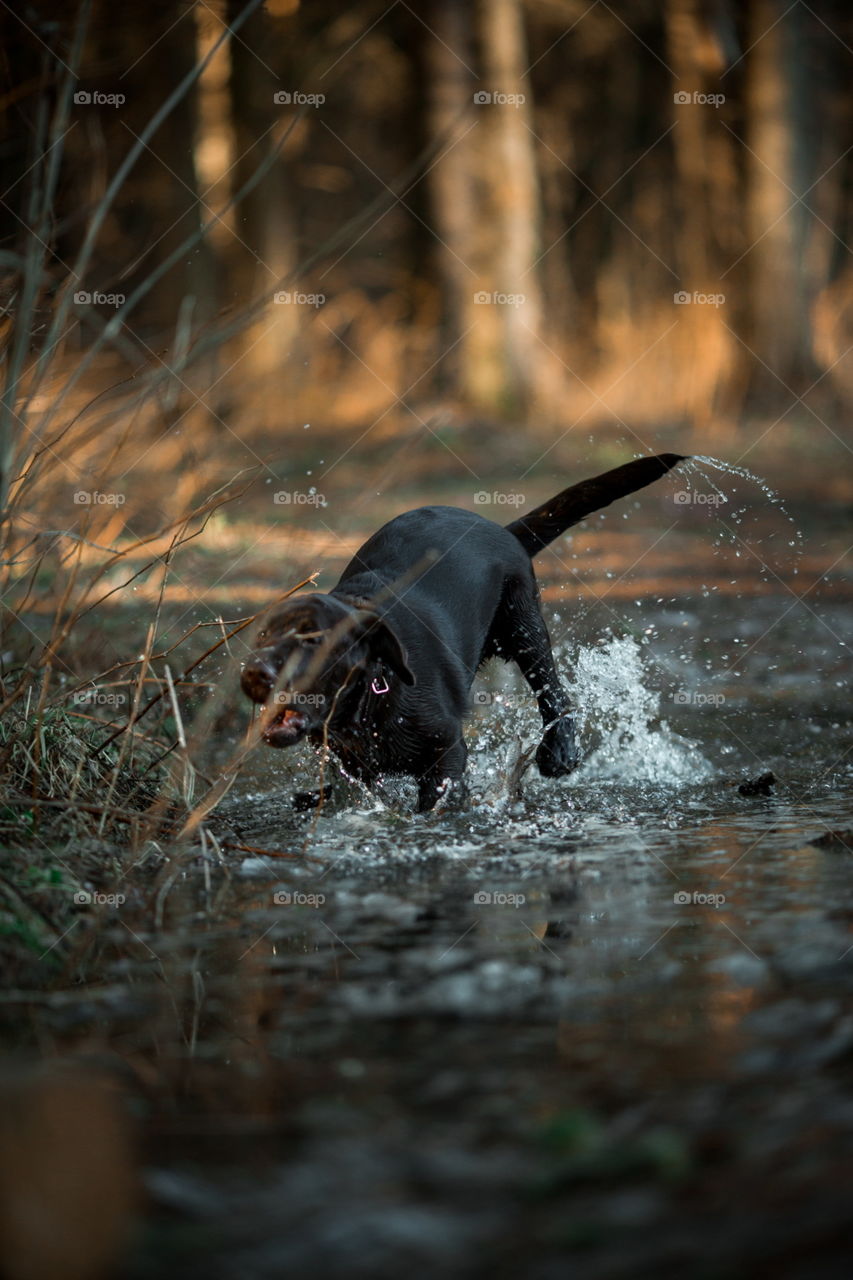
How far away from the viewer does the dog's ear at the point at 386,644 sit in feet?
14.7

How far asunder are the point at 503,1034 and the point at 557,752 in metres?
3.14

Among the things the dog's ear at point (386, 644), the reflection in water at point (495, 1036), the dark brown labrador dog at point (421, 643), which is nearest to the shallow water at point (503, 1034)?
the reflection in water at point (495, 1036)

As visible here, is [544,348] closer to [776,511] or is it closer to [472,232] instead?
[472,232]

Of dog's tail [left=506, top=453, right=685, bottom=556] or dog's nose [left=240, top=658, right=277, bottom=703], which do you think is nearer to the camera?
dog's nose [left=240, top=658, right=277, bottom=703]

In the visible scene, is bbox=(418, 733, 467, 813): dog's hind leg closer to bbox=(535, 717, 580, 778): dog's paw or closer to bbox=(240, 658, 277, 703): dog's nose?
bbox=(535, 717, 580, 778): dog's paw

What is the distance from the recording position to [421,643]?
505cm

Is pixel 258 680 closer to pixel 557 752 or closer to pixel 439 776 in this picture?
pixel 439 776

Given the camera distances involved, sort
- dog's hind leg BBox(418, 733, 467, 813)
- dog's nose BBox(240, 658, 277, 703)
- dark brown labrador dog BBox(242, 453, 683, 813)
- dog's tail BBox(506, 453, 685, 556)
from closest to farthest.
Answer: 1. dog's nose BBox(240, 658, 277, 703)
2. dark brown labrador dog BBox(242, 453, 683, 813)
3. dog's hind leg BBox(418, 733, 467, 813)
4. dog's tail BBox(506, 453, 685, 556)

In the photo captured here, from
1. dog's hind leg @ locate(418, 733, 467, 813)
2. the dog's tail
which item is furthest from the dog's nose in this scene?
the dog's tail

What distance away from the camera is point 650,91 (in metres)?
25.0

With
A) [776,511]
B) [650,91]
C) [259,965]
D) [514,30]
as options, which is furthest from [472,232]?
[259,965]

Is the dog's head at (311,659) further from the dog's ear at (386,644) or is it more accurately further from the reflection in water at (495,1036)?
the reflection in water at (495,1036)

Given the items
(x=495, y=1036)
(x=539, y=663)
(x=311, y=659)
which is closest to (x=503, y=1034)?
(x=495, y=1036)

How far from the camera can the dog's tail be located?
18.3 ft
